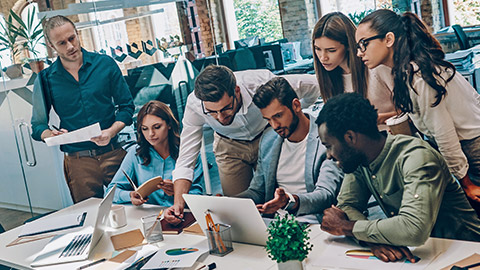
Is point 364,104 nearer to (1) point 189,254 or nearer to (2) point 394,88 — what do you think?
(2) point 394,88

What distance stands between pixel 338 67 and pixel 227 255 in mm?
1071

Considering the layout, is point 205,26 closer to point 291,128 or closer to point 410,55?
point 291,128

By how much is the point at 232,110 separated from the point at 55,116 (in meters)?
1.74

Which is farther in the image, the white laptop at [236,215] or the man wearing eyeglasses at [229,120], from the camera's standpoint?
the man wearing eyeglasses at [229,120]

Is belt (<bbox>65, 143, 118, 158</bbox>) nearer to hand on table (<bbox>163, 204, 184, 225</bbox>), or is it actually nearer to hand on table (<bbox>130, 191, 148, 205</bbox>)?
hand on table (<bbox>130, 191, 148, 205</bbox>)

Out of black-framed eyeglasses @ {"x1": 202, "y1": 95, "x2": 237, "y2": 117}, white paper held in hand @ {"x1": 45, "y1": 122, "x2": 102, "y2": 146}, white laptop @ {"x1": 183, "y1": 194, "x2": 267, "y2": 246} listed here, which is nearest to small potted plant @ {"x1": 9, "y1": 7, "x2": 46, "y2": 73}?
white paper held in hand @ {"x1": 45, "y1": 122, "x2": 102, "y2": 146}

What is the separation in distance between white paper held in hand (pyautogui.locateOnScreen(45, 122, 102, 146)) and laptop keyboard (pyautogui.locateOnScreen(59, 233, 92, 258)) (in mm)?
1043

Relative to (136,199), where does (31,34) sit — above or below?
above

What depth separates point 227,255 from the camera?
2617mm

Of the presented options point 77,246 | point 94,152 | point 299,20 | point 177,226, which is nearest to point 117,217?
point 77,246

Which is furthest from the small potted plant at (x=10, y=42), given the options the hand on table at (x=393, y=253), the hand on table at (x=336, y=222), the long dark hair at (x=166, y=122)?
the hand on table at (x=393, y=253)

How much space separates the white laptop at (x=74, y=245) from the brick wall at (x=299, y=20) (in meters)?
1.38

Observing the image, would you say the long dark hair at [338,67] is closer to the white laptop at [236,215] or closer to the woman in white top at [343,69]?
the woman in white top at [343,69]

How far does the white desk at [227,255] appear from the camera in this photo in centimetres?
216
